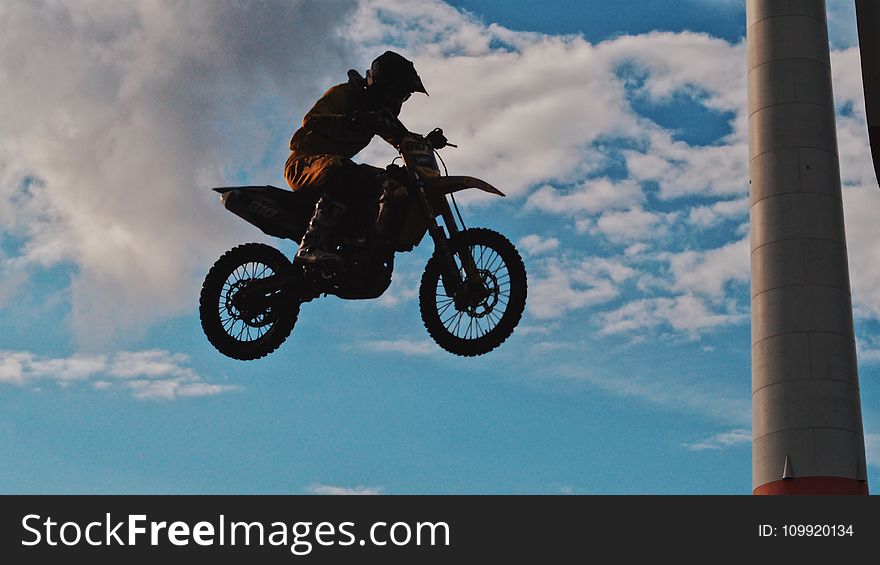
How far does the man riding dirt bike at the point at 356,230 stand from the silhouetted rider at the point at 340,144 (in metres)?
0.02

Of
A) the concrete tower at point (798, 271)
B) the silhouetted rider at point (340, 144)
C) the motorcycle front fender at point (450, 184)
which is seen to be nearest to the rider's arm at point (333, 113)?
the silhouetted rider at point (340, 144)

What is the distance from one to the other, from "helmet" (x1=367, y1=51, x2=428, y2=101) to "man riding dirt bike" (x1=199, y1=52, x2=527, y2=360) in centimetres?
2

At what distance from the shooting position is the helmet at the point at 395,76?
84.3 ft

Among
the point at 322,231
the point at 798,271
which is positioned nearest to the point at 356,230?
the point at 322,231

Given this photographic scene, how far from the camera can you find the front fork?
24.5 m

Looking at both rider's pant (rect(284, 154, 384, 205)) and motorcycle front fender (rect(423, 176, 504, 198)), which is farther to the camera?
rider's pant (rect(284, 154, 384, 205))

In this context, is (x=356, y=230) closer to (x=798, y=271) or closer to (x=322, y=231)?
(x=322, y=231)

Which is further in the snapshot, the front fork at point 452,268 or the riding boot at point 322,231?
the riding boot at point 322,231

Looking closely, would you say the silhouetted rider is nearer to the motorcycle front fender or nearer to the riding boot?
the riding boot

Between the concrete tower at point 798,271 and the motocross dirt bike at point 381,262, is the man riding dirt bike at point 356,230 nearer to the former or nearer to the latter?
the motocross dirt bike at point 381,262

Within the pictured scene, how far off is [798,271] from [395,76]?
45267mm

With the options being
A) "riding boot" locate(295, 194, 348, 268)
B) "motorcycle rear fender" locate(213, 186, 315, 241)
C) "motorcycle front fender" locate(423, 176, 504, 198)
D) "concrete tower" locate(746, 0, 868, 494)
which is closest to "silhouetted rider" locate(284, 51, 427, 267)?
"riding boot" locate(295, 194, 348, 268)
